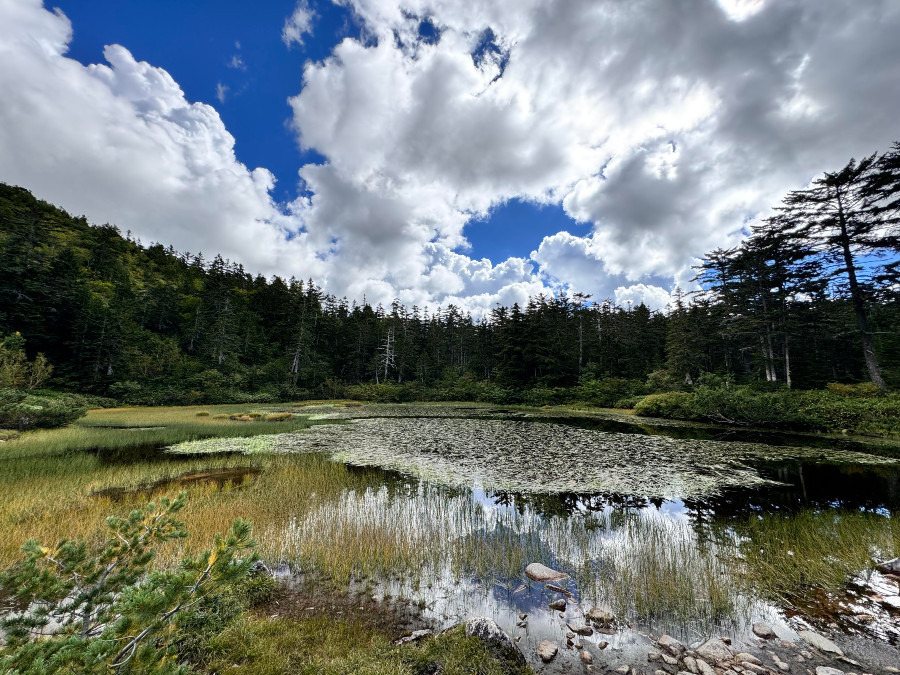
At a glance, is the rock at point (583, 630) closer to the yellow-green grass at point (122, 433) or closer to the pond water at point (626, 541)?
the pond water at point (626, 541)

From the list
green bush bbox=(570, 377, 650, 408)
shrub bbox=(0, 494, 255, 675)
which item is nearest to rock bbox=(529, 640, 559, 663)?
shrub bbox=(0, 494, 255, 675)

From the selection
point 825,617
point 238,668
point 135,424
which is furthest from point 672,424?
point 135,424

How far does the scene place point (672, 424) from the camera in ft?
74.3

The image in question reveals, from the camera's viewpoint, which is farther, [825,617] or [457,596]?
[457,596]

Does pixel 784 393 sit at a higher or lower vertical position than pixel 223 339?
lower

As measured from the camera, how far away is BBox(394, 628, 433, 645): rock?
12.2ft

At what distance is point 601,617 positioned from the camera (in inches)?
165

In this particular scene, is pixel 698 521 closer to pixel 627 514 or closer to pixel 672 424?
pixel 627 514

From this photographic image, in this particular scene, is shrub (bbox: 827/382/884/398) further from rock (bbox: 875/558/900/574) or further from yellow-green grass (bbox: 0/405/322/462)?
yellow-green grass (bbox: 0/405/322/462)

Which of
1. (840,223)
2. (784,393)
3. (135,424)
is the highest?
(840,223)

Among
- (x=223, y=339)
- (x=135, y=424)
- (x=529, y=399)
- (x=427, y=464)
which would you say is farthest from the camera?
(x=223, y=339)

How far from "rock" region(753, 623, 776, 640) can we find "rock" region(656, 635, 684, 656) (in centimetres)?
105

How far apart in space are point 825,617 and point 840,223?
32173 mm

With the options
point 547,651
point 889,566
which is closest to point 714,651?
point 547,651
